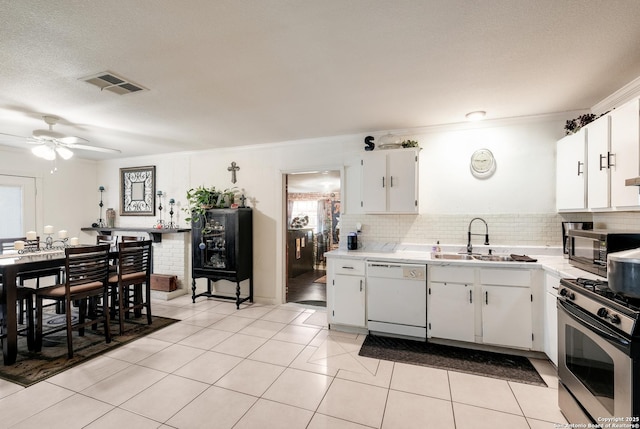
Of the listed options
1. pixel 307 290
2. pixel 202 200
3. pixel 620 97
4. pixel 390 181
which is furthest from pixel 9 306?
pixel 620 97

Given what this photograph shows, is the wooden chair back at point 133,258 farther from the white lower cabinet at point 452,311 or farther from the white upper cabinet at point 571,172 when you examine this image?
the white upper cabinet at point 571,172

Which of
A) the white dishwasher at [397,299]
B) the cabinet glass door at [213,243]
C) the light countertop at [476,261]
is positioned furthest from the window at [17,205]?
the white dishwasher at [397,299]

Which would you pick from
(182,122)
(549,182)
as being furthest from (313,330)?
(549,182)

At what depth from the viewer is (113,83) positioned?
95.3 inches

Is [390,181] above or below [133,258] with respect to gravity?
above

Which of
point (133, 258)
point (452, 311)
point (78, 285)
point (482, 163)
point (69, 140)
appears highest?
point (69, 140)

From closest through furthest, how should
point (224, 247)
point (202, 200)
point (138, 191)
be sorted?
1. point (224, 247)
2. point (202, 200)
3. point (138, 191)

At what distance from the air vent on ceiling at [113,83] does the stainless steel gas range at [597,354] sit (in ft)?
11.9

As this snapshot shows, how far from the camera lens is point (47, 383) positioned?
92.5 inches

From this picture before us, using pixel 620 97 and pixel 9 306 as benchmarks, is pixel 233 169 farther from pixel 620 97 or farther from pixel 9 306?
pixel 620 97

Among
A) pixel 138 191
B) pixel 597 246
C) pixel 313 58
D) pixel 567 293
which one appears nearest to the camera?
pixel 567 293

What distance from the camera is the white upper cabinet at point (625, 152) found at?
2006 mm

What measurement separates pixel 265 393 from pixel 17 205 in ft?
17.7

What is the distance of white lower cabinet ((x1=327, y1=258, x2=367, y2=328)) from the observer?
3279mm
